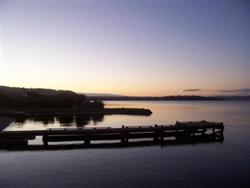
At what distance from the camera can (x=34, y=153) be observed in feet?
111

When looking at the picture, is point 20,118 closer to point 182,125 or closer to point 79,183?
point 182,125

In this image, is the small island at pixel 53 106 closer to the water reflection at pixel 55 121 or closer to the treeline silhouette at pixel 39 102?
the treeline silhouette at pixel 39 102

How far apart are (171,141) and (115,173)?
19184 millimetres

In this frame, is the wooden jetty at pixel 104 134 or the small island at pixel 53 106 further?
the small island at pixel 53 106

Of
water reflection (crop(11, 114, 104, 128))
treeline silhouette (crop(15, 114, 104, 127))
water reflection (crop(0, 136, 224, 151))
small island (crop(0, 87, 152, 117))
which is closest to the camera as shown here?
water reflection (crop(0, 136, 224, 151))

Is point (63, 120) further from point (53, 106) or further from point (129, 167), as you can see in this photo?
point (129, 167)

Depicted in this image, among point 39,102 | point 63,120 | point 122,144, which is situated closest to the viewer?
point 122,144

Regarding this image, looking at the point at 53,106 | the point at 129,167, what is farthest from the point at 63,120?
the point at 129,167

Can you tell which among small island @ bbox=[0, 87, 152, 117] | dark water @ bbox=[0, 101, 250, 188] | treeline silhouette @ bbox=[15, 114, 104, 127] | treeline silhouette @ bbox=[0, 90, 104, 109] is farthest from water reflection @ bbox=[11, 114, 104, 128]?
dark water @ bbox=[0, 101, 250, 188]

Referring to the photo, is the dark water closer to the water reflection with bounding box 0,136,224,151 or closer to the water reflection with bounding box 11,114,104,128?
the water reflection with bounding box 0,136,224,151

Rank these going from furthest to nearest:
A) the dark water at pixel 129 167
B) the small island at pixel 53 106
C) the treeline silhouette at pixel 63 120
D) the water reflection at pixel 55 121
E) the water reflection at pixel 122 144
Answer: the small island at pixel 53 106, the treeline silhouette at pixel 63 120, the water reflection at pixel 55 121, the water reflection at pixel 122 144, the dark water at pixel 129 167

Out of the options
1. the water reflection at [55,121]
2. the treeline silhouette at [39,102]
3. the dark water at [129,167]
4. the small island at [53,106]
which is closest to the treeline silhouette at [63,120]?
the water reflection at [55,121]

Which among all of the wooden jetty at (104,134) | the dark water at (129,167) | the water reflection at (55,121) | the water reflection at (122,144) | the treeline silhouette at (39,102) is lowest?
the dark water at (129,167)

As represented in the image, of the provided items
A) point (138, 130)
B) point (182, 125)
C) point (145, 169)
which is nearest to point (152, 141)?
point (138, 130)
